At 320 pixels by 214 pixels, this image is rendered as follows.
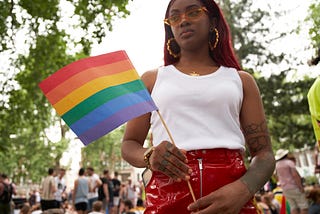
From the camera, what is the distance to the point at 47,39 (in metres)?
13.1

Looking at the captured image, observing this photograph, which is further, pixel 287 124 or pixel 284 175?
pixel 287 124

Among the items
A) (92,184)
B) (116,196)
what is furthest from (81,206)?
(116,196)

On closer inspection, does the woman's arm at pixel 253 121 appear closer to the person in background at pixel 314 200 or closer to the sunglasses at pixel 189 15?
the sunglasses at pixel 189 15

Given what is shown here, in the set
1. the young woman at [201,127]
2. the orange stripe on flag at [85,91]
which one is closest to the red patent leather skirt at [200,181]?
the young woman at [201,127]

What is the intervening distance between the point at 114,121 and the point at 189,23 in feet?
2.08

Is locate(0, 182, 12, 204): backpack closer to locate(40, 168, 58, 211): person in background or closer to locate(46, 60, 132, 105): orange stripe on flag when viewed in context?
locate(40, 168, 58, 211): person in background

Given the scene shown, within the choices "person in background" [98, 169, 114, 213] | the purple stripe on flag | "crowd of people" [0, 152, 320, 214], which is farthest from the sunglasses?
"person in background" [98, 169, 114, 213]

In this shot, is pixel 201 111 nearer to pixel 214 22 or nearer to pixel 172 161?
pixel 172 161

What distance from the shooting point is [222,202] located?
182cm

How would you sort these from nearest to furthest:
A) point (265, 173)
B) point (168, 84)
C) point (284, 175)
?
point (265, 173)
point (168, 84)
point (284, 175)

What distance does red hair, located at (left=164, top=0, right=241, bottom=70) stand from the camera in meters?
2.38

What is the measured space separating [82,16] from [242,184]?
1007 cm

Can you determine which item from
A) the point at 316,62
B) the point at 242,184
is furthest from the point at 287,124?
the point at 242,184

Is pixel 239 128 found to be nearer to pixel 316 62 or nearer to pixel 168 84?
pixel 168 84
